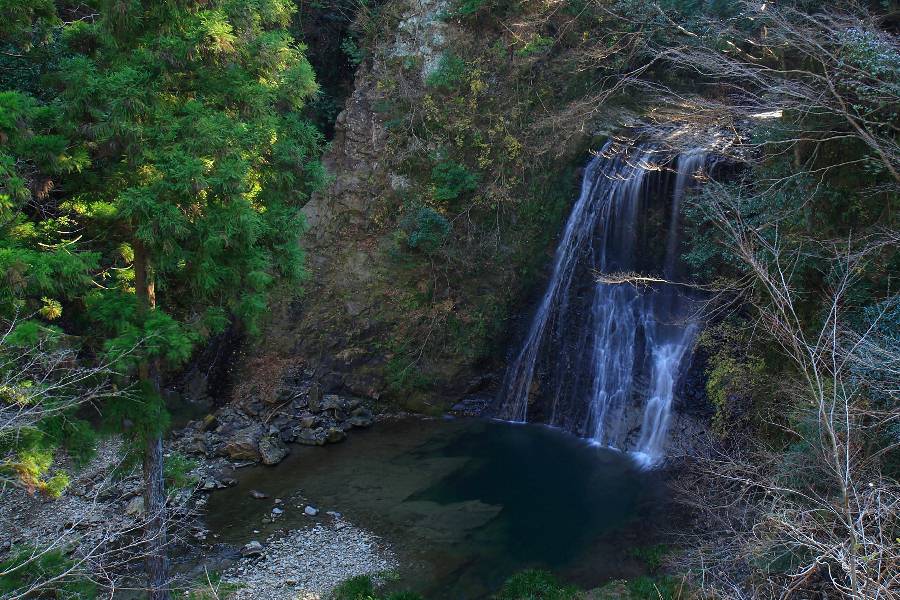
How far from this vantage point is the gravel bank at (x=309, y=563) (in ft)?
29.3

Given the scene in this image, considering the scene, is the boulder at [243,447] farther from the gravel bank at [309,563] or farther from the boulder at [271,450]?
the gravel bank at [309,563]

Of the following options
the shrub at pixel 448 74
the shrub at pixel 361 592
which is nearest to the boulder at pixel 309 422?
the shrub at pixel 361 592

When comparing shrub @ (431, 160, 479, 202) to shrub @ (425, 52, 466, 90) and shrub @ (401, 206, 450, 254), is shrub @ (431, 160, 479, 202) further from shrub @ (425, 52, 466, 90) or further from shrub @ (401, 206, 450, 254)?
shrub @ (425, 52, 466, 90)

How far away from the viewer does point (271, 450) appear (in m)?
13.0

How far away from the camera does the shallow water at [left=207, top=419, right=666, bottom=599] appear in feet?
31.6

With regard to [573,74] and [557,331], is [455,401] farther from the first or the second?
[573,74]

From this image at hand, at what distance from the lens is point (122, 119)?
644 centimetres

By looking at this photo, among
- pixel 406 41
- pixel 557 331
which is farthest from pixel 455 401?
pixel 406 41

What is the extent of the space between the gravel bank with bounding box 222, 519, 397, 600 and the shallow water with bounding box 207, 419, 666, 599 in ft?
1.10

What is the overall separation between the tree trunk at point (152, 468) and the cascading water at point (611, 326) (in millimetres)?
8974

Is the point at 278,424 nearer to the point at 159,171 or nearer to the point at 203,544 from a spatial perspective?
the point at 203,544

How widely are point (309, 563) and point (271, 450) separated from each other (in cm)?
385

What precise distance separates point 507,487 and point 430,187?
7.73 meters

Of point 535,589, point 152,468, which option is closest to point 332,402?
point 152,468
